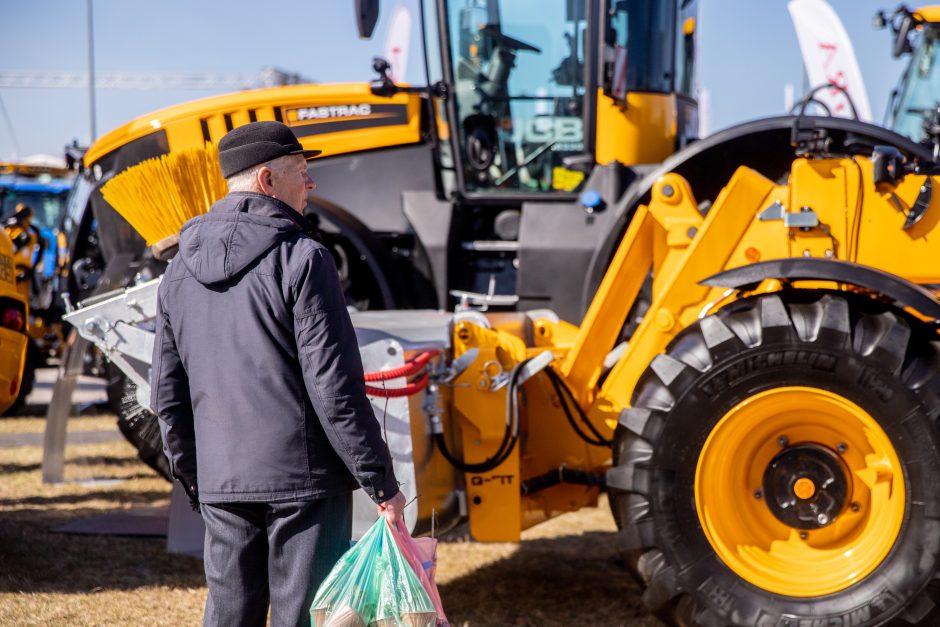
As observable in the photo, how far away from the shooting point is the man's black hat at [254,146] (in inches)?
101

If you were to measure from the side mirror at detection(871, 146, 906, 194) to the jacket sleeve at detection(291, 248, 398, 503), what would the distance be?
2.32 meters

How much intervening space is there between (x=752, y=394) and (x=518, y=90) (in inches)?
103

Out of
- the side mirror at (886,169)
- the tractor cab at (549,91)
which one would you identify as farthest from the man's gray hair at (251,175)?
the tractor cab at (549,91)

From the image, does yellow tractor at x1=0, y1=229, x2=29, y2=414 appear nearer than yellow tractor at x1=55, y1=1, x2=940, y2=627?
No

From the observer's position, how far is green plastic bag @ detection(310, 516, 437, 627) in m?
2.47

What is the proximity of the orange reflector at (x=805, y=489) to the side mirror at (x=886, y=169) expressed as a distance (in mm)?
1150

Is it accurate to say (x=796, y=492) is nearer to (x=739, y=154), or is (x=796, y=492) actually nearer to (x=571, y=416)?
(x=571, y=416)

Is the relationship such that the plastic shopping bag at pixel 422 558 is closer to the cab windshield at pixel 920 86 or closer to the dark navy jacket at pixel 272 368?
the dark navy jacket at pixel 272 368

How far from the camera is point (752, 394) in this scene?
11.7 feet

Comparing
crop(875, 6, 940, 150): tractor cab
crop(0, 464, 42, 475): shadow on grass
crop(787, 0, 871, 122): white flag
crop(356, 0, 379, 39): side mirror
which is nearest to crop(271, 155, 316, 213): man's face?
crop(356, 0, 379, 39): side mirror

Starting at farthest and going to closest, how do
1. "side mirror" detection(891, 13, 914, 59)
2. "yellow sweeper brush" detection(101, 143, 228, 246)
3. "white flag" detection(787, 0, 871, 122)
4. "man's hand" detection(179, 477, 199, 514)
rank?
"white flag" detection(787, 0, 871, 122)
"side mirror" detection(891, 13, 914, 59)
"yellow sweeper brush" detection(101, 143, 228, 246)
"man's hand" detection(179, 477, 199, 514)

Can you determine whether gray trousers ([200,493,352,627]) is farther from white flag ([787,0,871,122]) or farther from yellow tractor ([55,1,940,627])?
white flag ([787,0,871,122])

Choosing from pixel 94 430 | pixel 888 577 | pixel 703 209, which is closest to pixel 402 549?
pixel 888 577

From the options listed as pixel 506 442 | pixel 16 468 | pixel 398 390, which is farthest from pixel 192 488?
pixel 16 468
